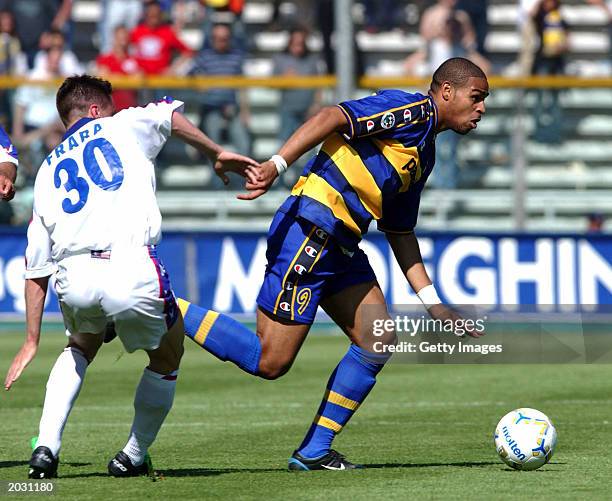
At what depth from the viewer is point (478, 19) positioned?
1884 cm

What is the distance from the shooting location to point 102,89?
20.9 feet

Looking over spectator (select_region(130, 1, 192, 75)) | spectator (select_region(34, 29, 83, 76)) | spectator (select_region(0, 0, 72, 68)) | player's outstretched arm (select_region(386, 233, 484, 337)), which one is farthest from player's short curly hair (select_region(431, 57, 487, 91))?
spectator (select_region(0, 0, 72, 68))

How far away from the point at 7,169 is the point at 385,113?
192 centimetres

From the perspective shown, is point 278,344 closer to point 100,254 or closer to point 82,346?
point 82,346

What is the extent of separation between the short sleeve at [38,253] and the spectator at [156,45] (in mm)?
12188

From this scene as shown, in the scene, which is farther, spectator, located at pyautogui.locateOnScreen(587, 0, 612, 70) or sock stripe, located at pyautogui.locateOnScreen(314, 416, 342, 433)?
spectator, located at pyautogui.locateOnScreen(587, 0, 612, 70)

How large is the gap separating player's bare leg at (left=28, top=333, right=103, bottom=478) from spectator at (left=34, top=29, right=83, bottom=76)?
41.6 feet

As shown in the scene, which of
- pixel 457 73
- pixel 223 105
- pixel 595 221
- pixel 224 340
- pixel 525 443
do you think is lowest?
pixel 595 221

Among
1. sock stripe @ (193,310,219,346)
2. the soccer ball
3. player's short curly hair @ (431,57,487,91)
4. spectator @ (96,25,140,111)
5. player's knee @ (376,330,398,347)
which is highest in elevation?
player's short curly hair @ (431,57,487,91)

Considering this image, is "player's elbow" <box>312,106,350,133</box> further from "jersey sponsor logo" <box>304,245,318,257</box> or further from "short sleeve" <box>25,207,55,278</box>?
"short sleeve" <box>25,207,55,278</box>

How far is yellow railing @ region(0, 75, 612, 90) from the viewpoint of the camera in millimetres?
17203

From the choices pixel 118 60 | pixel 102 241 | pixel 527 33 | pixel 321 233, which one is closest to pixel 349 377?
pixel 321 233

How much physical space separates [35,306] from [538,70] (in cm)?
1291

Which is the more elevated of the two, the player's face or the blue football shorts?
the player's face
